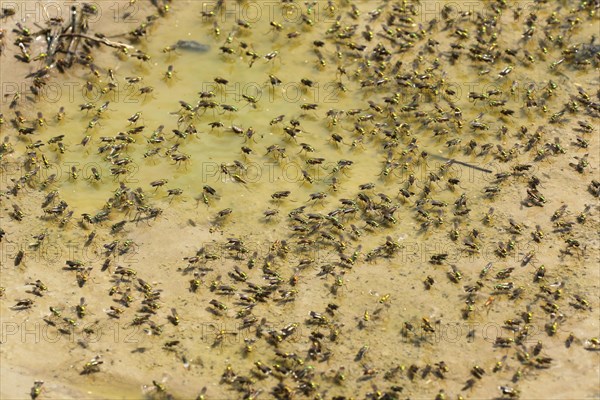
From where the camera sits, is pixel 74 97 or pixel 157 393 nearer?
pixel 157 393

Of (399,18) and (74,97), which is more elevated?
(399,18)

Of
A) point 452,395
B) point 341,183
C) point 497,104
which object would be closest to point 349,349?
point 452,395

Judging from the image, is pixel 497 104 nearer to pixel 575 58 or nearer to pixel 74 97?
pixel 575 58

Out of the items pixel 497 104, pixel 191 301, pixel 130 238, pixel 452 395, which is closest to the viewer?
pixel 452 395

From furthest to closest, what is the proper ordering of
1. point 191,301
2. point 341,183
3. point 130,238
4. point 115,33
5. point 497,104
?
1. point 115,33
2. point 497,104
3. point 341,183
4. point 130,238
5. point 191,301

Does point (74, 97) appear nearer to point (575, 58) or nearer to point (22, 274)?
point (22, 274)

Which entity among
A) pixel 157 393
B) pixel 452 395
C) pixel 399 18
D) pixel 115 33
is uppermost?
pixel 399 18
